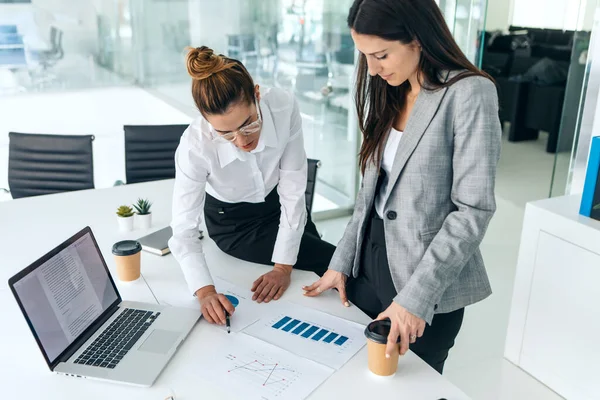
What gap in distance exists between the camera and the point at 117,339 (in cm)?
148

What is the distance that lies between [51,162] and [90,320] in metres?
1.90

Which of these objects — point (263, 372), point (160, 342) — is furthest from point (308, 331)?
point (160, 342)

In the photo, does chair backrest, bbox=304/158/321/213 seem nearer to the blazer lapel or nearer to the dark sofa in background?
the blazer lapel

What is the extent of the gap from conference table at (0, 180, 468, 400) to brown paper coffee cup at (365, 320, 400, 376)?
2 cm

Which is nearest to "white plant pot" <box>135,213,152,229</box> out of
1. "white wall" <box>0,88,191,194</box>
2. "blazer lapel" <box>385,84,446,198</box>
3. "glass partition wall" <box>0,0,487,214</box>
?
"blazer lapel" <box>385,84,446,198</box>

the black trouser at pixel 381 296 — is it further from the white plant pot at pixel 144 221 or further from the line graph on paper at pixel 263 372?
the white plant pot at pixel 144 221

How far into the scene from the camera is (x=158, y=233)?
213cm

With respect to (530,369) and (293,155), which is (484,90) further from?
(530,369)

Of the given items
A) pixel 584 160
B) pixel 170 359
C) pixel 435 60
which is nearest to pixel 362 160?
pixel 435 60

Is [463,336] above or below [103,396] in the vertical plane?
below

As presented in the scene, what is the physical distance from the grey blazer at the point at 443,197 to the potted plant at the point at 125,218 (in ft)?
3.68

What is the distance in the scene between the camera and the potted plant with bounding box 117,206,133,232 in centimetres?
219

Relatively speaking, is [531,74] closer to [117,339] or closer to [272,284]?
[272,284]

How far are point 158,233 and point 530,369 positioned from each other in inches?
70.7
